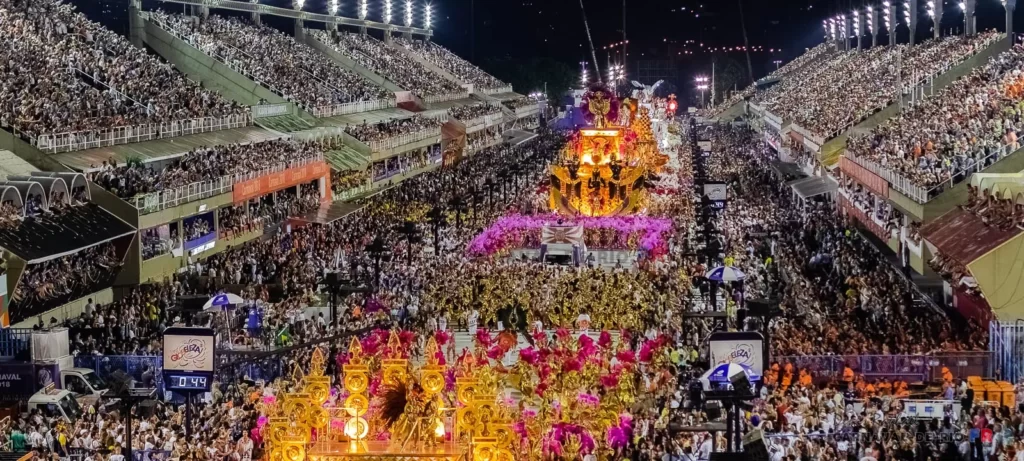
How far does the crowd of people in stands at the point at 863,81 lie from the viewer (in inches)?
2436

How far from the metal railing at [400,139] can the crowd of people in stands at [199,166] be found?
8812 millimetres

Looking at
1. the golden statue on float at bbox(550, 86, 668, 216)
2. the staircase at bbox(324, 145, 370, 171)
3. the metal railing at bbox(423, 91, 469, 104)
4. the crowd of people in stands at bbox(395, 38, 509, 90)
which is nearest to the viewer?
the golden statue on float at bbox(550, 86, 668, 216)

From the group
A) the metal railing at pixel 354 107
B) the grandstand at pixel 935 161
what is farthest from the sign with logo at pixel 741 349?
the metal railing at pixel 354 107

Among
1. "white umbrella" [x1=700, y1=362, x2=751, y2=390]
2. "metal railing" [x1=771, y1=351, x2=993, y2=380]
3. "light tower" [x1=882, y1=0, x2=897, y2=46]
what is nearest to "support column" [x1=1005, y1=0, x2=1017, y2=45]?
"light tower" [x1=882, y1=0, x2=897, y2=46]

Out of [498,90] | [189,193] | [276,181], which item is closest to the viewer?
[189,193]

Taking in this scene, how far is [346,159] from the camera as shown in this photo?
60.7 m

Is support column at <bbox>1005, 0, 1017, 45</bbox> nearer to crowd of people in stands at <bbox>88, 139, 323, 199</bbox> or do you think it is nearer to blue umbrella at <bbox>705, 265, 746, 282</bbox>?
crowd of people in stands at <bbox>88, 139, 323, 199</bbox>

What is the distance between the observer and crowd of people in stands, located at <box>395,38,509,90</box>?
4427 inches

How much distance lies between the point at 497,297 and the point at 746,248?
12.4m

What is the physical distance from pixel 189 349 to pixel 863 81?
Answer: 60.0 metres

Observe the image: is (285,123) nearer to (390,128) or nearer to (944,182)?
(390,128)

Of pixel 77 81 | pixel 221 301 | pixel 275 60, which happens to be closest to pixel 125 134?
pixel 77 81

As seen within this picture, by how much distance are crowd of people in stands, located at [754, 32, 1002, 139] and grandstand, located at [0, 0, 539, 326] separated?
835 inches

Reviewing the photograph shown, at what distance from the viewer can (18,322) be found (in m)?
30.6
